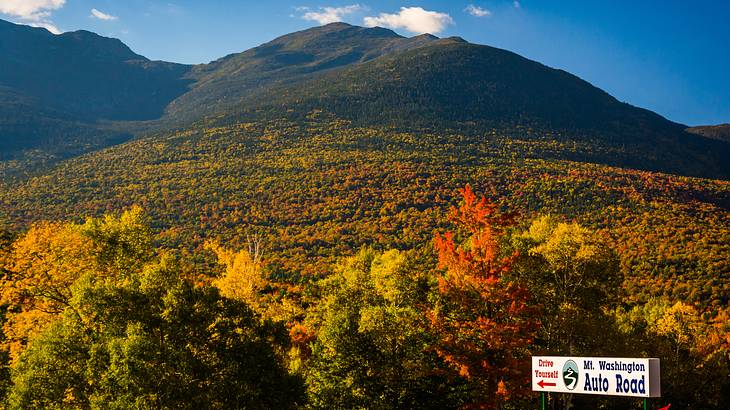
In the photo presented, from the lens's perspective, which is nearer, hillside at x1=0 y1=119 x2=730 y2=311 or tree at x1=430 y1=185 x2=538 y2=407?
tree at x1=430 y1=185 x2=538 y2=407

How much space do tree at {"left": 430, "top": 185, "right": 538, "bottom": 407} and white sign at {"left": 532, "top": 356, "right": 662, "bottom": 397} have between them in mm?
6295

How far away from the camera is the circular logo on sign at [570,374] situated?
18.7 meters

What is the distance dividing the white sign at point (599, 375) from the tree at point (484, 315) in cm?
629

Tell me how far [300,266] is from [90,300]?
3110 inches

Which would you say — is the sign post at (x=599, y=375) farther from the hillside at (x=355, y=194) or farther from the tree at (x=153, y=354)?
the hillside at (x=355, y=194)

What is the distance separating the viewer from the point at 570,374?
18.8 meters

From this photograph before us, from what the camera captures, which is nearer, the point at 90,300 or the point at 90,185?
the point at 90,300

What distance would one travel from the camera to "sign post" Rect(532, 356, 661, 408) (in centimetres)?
1697

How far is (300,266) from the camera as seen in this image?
103m

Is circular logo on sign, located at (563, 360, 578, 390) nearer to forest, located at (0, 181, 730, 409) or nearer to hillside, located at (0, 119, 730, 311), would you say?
forest, located at (0, 181, 730, 409)

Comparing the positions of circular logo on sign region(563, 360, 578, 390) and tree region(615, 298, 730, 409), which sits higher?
circular logo on sign region(563, 360, 578, 390)

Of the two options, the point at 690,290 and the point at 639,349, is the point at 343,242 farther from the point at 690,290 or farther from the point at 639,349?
the point at 639,349

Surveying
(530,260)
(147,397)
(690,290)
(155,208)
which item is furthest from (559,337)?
(155,208)

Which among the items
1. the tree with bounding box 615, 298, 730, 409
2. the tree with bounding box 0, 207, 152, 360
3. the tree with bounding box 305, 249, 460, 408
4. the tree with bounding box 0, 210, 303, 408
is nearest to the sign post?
the tree with bounding box 305, 249, 460, 408
